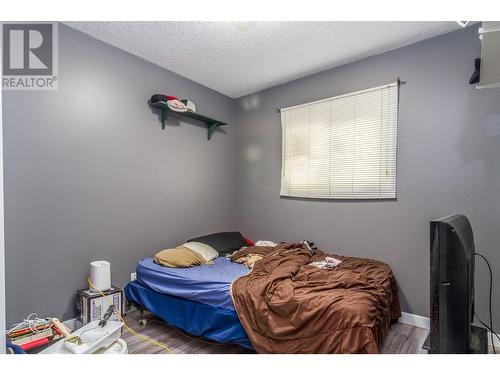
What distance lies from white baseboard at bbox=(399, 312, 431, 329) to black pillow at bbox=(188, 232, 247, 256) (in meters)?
1.80

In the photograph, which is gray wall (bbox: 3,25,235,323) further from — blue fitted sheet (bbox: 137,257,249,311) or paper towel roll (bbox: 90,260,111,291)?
blue fitted sheet (bbox: 137,257,249,311)

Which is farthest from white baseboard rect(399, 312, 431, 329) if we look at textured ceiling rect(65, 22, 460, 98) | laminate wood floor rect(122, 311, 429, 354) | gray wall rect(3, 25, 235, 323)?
textured ceiling rect(65, 22, 460, 98)

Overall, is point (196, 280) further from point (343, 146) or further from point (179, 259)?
point (343, 146)

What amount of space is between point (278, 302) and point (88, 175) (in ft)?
6.35

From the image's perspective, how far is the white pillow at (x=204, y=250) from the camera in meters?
2.58

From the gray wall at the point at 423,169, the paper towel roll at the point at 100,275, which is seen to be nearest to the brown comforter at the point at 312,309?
the gray wall at the point at 423,169

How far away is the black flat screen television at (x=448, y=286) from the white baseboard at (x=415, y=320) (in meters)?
1.59

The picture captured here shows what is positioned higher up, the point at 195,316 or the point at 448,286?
the point at 448,286

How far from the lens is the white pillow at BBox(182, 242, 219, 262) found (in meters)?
2.58

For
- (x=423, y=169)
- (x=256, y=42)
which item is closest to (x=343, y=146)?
(x=423, y=169)

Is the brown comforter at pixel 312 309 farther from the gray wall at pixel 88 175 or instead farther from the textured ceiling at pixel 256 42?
the textured ceiling at pixel 256 42

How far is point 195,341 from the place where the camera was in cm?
199
